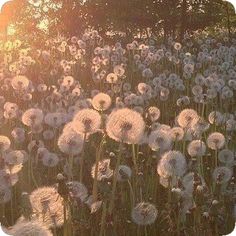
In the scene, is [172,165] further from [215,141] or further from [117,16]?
[117,16]

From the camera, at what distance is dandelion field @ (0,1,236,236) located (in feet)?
5.00

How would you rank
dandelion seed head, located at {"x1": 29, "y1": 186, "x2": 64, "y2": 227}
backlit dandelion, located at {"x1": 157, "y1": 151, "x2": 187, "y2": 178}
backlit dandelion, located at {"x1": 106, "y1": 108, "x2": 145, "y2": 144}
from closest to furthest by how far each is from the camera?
dandelion seed head, located at {"x1": 29, "y1": 186, "x2": 64, "y2": 227} → backlit dandelion, located at {"x1": 106, "y1": 108, "x2": 145, "y2": 144} → backlit dandelion, located at {"x1": 157, "y1": 151, "x2": 187, "y2": 178}

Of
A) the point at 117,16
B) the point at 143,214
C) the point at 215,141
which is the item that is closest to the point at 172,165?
the point at 143,214

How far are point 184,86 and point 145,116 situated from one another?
1.59 ft

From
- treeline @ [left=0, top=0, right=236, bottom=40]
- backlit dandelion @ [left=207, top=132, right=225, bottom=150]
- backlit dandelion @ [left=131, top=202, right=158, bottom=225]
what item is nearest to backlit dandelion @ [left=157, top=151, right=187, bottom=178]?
backlit dandelion @ [left=131, top=202, right=158, bottom=225]

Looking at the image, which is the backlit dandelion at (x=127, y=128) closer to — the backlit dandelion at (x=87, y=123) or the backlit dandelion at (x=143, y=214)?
the backlit dandelion at (x=87, y=123)

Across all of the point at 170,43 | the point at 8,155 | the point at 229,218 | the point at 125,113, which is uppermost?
the point at 170,43

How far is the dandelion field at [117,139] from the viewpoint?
5.00 feet

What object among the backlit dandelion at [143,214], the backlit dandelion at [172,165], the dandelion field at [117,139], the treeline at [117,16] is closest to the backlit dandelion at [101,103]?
the dandelion field at [117,139]

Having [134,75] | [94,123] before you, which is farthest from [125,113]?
[134,75]

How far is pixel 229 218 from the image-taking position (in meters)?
1.68

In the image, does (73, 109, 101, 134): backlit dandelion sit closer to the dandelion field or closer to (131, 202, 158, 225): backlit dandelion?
the dandelion field

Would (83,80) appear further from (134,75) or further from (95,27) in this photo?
(95,27)

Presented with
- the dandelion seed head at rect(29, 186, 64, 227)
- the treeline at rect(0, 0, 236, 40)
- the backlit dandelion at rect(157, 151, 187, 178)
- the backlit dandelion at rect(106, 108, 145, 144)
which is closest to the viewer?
the dandelion seed head at rect(29, 186, 64, 227)
